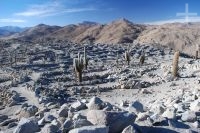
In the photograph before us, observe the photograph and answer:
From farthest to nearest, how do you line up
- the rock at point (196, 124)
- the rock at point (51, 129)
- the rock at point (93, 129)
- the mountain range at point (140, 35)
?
the mountain range at point (140, 35) < the rock at point (196, 124) < the rock at point (51, 129) < the rock at point (93, 129)

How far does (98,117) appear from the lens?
792 cm

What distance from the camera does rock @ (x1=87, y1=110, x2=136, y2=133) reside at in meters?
7.69

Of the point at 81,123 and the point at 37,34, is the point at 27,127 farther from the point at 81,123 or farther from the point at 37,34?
the point at 37,34

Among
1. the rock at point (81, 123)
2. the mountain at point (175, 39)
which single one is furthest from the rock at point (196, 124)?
the mountain at point (175, 39)

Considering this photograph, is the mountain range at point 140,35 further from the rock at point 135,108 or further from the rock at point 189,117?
the rock at point 189,117

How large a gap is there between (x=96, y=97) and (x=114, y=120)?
11.3ft

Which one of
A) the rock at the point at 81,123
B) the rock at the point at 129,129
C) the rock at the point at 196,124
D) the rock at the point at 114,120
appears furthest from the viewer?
the rock at the point at 196,124

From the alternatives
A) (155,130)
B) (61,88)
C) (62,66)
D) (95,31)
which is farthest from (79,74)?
(95,31)

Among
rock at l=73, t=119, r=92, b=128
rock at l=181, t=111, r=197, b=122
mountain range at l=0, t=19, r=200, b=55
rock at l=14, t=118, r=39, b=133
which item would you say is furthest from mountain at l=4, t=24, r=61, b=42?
rock at l=73, t=119, r=92, b=128

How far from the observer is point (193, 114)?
9.30m

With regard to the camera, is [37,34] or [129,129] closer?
[129,129]

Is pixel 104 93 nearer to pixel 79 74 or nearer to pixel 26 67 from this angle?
pixel 79 74

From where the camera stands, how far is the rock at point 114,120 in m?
7.69

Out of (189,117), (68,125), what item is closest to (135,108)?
(189,117)
